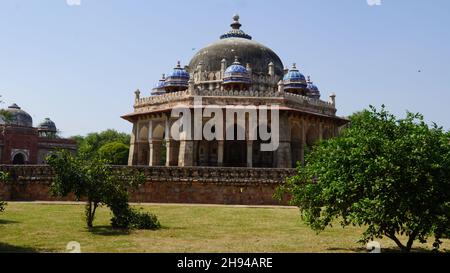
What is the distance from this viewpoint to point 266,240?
360 inches

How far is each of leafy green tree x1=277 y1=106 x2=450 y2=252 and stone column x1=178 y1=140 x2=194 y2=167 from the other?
13842mm

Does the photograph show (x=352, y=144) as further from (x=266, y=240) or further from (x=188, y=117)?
(x=188, y=117)

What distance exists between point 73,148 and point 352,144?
36773 millimetres

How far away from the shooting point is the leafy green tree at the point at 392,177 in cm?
698

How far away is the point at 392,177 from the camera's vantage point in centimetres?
699

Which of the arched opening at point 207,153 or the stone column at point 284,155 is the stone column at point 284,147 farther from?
the arched opening at point 207,153

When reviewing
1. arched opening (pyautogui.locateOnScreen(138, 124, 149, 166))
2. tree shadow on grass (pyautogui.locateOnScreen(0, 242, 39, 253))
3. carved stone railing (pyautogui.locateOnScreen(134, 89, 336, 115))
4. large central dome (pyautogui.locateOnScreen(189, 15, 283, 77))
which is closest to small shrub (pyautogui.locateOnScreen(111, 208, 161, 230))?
tree shadow on grass (pyautogui.locateOnScreen(0, 242, 39, 253))

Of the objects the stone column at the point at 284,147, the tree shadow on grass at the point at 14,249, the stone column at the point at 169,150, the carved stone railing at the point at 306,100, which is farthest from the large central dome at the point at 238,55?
the tree shadow on grass at the point at 14,249

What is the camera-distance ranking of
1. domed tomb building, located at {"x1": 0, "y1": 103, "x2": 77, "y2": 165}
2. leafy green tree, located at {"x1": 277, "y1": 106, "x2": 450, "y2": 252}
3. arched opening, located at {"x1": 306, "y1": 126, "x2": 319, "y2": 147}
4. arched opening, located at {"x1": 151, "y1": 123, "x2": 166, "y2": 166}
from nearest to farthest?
leafy green tree, located at {"x1": 277, "y1": 106, "x2": 450, "y2": 252}, arched opening, located at {"x1": 151, "y1": 123, "x2": 166, "y2": 166}, arched opening, located at {"x1": 306, "y1": 126, "x2": 319, "y2": 147}, domed tomb building, located at {"x1": 0, "y1": 103, "x2": 77, "y2": 165}

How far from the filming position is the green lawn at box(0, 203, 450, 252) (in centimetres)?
820

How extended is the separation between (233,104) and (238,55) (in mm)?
5691

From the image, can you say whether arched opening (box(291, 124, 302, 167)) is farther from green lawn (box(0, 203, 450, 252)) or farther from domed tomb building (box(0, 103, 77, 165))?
domed tomb building (box(0, 103, 77, 165))

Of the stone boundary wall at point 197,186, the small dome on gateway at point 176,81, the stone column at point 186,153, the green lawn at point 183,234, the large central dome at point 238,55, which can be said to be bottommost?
the green lawn at point 183,234
